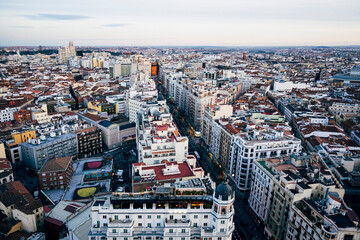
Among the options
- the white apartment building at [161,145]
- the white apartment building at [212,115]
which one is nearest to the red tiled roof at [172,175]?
the white apartment building at [161,145]

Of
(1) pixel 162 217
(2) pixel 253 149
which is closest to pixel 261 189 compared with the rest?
(2) pixel 253 149

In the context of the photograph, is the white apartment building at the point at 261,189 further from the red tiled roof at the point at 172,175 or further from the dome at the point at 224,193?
the dome at the point at 224,193

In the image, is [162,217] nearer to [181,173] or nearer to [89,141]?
[181,173]

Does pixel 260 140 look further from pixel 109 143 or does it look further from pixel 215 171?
pixel 109 143

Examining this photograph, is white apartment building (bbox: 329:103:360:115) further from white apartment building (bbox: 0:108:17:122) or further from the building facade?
white apartment building (bbox: 0:108:17:122)

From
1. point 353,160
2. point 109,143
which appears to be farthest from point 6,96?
point 353,160

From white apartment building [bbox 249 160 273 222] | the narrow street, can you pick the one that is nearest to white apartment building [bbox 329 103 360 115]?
the narrow street

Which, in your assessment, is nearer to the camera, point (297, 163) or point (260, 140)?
point (297, 163)
